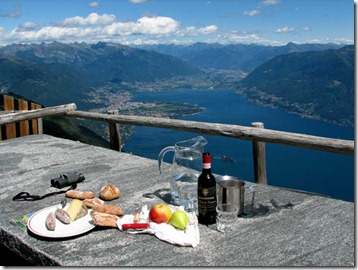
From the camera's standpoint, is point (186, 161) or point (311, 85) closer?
point (186, 161)

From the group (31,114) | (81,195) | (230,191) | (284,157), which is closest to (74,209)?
(81,195)

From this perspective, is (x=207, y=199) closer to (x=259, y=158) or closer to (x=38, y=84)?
(x=259, y=158)

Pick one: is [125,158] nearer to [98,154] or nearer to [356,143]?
[98,154]

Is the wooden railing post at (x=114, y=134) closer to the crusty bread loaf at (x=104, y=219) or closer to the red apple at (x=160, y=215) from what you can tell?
the crusty bread loaf at (x=104, y=219)

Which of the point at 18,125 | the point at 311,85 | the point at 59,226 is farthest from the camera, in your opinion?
the point at 311,85

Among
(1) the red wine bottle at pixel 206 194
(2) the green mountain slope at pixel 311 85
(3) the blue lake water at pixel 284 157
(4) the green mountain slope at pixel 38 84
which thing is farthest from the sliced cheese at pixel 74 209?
(4) the green mountain slope at pixel 38 84

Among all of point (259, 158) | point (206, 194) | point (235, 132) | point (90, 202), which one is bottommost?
point (259, 158)

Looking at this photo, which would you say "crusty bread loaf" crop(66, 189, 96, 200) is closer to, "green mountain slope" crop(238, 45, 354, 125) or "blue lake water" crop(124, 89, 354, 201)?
"blue lake water" crop(124, 89, 354, 201)
